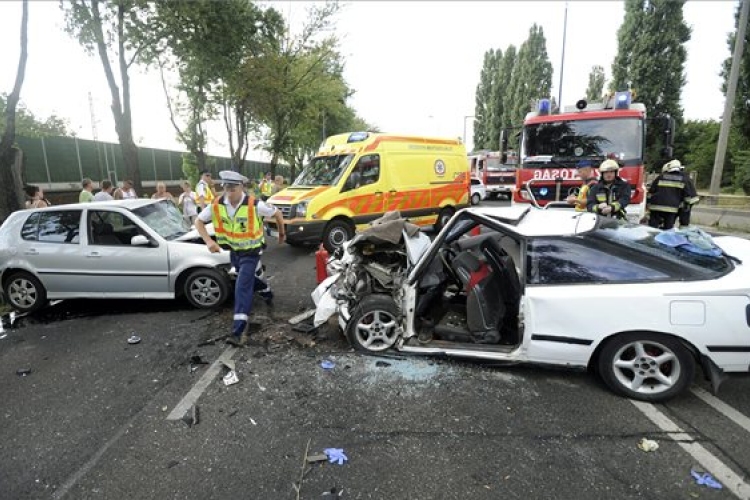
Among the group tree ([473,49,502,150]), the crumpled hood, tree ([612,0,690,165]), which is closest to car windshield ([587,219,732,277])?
the crumpled hood

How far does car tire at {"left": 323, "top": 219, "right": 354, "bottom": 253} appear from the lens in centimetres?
838

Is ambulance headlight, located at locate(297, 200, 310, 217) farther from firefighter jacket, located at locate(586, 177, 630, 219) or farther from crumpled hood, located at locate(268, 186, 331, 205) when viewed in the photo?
firefighter jacket, located at locate(586, 177, 630, 219)

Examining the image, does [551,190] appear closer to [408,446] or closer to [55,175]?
[408,446]

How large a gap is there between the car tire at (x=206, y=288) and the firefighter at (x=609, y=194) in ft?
16.1

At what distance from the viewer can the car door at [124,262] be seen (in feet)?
16.6

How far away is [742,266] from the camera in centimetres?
293

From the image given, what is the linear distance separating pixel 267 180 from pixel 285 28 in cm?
872

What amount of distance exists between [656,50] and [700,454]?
3085 cm

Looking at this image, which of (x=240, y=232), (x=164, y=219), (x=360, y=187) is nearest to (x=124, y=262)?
(x=164, y=219)

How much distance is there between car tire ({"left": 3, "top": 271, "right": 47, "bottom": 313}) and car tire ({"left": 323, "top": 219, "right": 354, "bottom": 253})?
4585mm

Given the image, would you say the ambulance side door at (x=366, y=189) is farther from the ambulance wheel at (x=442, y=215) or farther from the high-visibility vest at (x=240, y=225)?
the high-visibility vest at (x=240, y=225)

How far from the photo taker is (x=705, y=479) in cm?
223

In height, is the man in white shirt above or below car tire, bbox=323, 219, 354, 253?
above

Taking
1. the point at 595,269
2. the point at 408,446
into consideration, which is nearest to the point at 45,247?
the point at 408,446
